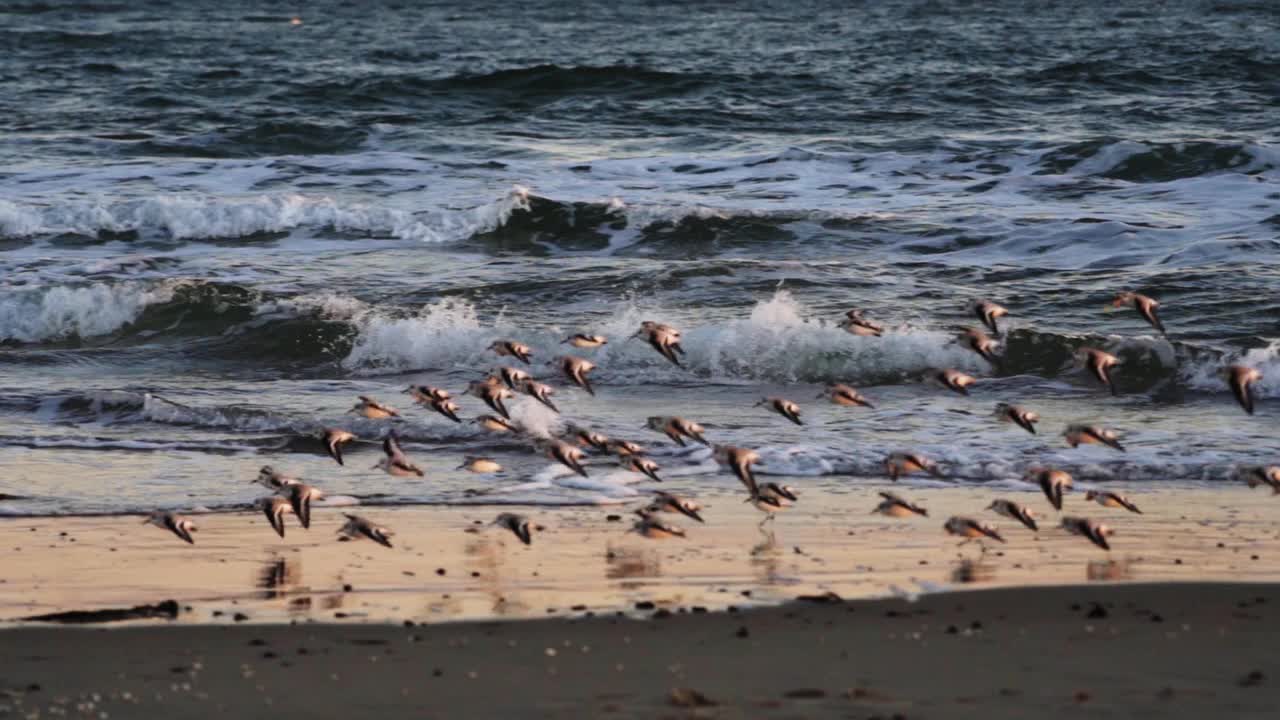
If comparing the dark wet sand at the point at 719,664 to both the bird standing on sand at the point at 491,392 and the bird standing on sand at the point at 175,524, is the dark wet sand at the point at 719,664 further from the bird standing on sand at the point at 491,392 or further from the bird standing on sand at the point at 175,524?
the bird standing on sand at the point at 491,392

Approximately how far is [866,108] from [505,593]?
2188 centimetres

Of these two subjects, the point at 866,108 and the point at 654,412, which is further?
the point at 866,108

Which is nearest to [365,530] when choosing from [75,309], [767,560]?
[767,560]

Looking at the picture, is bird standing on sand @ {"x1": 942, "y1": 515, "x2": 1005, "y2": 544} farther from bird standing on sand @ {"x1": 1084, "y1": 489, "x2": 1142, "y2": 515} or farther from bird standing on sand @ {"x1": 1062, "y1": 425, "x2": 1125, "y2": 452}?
bird standing on sand @ {"x1": 1062, "y1": 425, "x2": 1125, "y2": 452}

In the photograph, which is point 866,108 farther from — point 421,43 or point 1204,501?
point 1204,501

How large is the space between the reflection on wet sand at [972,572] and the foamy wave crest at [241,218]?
45.2 feet

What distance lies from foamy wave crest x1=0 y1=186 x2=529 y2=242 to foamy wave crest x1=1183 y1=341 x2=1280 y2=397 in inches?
377

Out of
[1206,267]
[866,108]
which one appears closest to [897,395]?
[1206,267]

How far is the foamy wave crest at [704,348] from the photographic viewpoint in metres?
15.1

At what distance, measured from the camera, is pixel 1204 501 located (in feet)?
33.6

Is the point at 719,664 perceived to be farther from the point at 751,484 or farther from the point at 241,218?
the point at 241,218

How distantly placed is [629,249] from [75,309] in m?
5.91

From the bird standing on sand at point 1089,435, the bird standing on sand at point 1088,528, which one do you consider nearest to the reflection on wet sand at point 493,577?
the bird standing on sand at point 1088,528

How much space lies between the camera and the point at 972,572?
8539 mm
